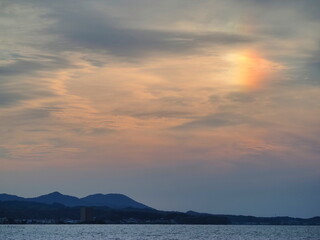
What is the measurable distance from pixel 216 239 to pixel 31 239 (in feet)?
186

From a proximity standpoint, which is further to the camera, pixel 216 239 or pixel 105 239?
pixel 216 239

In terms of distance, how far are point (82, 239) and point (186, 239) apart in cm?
3383

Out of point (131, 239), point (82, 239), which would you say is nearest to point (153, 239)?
point (131, 239)

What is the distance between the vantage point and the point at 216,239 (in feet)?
648

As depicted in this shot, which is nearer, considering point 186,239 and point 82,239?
point 82,239

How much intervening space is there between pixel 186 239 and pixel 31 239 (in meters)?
47.6

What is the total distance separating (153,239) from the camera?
188625mm

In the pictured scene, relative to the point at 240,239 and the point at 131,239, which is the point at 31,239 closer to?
the point at 131,239

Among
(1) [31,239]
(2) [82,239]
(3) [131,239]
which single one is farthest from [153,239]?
(1) [31,239]

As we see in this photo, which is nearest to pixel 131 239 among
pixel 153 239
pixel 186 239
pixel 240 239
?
pixel 153 239

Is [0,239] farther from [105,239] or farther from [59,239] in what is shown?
[105,239]

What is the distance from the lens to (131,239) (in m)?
187

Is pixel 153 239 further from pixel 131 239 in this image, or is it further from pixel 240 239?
pixel 240 239

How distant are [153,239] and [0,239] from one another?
4519 cm
